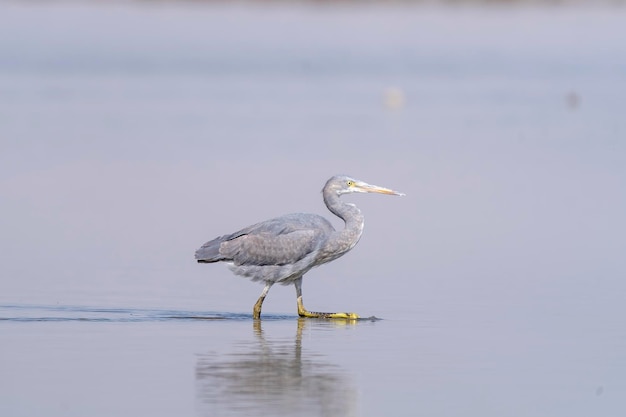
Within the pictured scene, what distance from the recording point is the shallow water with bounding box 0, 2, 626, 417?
9688 millimetres

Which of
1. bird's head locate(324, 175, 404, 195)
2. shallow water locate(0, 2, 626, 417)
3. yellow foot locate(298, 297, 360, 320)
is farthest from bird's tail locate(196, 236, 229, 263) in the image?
bird's head locate(324, 175, 404, 195)

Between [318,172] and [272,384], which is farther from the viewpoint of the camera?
[318,172]

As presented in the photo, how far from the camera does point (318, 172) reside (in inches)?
778

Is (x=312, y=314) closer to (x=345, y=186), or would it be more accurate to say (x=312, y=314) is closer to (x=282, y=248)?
(x=282, y=248)

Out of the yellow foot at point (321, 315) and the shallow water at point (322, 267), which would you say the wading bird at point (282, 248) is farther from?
the shallow water at point (322, 267)

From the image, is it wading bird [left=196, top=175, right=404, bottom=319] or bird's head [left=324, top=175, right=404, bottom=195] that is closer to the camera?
wading bird [left=196, top=175, right=404, bottom=319]

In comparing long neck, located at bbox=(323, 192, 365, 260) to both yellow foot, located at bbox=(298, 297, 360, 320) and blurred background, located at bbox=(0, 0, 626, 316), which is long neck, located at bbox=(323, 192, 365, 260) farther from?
yellow foot, located at bbox=(298, 297, 360, 320)

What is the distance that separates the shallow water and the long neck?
0.42m

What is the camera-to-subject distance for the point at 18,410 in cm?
892

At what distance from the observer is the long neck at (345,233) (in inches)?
495

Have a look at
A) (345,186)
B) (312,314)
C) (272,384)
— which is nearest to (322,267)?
(345,186)

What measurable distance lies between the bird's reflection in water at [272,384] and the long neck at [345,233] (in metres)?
1.72

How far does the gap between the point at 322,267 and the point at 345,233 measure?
181cm

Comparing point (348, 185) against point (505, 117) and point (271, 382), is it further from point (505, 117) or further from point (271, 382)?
point (505, 117)
